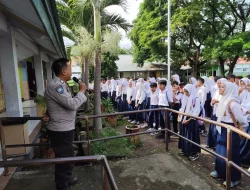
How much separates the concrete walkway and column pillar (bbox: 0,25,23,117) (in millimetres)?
1437

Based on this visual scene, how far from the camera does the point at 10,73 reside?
13.6ft

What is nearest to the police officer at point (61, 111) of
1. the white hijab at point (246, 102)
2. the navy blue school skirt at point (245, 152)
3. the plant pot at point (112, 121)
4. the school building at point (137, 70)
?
the navy blue school skirt at point (245, 152)

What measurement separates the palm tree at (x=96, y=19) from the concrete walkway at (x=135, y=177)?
96.2 inches

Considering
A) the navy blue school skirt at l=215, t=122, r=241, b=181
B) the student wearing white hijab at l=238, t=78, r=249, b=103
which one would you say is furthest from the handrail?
the student wearing white hijab at l=238, t=78, r=249, b=103

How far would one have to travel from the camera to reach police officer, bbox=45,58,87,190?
244 centimetres

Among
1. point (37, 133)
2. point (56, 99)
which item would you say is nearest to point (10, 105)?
point (37, 133)

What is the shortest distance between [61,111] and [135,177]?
1.62m

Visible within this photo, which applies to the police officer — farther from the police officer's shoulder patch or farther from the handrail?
the handrail

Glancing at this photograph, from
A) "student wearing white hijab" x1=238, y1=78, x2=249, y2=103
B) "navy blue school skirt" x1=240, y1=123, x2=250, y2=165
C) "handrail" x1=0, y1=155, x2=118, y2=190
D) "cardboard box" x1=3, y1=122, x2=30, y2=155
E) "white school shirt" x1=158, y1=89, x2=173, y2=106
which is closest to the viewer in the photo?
"handrail" x1=0, y1=155, x2=118, y2=190

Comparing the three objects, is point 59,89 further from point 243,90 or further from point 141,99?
point 141,99

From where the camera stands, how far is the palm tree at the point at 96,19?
570 centimetres

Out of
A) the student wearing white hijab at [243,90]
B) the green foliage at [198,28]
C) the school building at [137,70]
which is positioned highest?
the green foliage at [198,28]

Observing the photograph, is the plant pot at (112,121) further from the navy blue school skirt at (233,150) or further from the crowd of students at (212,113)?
the navy blue school skirt at (233,150)

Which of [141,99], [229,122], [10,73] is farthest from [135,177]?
[141,99]
